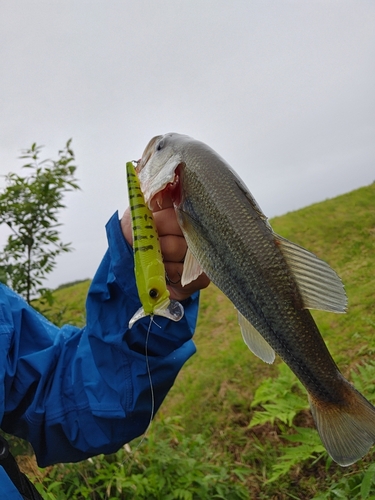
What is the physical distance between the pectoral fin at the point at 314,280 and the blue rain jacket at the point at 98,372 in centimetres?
77

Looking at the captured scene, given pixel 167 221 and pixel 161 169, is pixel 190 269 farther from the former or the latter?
pixel 161 169

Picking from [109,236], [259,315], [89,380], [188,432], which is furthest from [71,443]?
[188,432]

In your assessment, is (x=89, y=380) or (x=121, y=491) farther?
(x=121, y=491)

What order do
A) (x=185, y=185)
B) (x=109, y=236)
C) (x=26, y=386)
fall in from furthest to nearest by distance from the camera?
(x=26, y=386)
(x=109, y=236)
(x=185, y=185)

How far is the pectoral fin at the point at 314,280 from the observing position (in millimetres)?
1796

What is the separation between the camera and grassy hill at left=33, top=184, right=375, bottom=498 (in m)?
4.09

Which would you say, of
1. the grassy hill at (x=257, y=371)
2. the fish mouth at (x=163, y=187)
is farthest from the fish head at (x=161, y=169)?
the grassy hill at (x=257, y=371)

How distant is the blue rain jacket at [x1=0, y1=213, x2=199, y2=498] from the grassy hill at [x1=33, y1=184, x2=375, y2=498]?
163cm

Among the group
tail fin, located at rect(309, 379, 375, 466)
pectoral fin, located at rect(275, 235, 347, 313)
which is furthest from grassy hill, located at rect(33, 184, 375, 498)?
pectoral fin, located at rect(275, 235, 347, 313)

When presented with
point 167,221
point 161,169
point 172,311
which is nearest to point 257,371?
point 172,311

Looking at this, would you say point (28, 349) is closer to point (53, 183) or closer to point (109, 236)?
point (109, 236)

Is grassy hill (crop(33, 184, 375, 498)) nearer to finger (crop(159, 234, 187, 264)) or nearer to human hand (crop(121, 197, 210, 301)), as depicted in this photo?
human hand (crop(121, 197, 210, 301))

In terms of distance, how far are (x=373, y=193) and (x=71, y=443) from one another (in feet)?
34.5

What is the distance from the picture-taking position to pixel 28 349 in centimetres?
269
